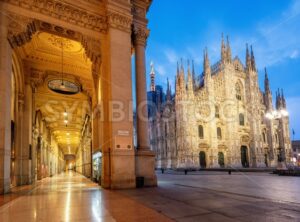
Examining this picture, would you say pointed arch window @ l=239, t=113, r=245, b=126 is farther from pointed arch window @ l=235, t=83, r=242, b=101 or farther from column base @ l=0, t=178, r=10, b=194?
column base @ l=0, t=178, r=10, b=194

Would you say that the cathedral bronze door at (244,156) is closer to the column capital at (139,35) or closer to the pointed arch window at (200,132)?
the pointed arch window at (200,132)

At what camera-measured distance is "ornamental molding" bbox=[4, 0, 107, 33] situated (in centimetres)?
1178

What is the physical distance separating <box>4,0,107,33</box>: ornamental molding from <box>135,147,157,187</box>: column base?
7.35m

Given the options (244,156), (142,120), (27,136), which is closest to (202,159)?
(244,156)

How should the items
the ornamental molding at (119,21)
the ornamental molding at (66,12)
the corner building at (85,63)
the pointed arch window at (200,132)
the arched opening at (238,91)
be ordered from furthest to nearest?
the arched opening at (238,91) < the pointed arch window at (200,132) < the ornamental molding at (119,21) < the ornamental molding at (66,12) < the corner building at (85,63)

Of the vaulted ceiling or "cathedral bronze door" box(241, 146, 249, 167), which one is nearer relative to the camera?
the vaulted ceiling

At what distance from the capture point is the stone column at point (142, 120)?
42.1 ft

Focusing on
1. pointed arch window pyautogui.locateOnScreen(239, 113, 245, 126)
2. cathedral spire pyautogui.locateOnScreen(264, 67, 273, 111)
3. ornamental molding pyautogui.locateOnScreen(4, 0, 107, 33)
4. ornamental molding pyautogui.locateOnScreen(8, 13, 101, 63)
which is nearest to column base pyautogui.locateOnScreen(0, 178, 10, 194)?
ornamental molding pyautogui.locateOnScreen(8, 13, 101, 63)

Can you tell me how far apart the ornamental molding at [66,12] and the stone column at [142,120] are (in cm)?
228

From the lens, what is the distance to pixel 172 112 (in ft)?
178

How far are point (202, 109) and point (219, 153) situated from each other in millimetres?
9990

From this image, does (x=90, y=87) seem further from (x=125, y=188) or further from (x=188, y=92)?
(x=188, y=92)

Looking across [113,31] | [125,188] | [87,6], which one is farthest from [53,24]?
[125,188]

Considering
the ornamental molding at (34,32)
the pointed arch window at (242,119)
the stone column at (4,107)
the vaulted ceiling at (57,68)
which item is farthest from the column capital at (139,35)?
the pointed arch window at (242,119)
